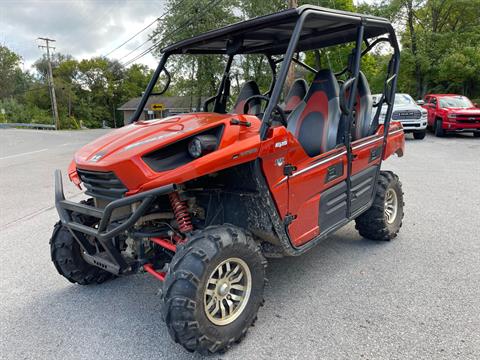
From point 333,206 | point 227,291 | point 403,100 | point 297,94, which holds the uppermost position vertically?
point 297,94

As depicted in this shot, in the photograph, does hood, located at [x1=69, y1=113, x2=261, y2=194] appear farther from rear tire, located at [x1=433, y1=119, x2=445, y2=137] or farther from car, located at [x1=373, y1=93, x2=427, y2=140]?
rear tire, located at [x1=433, y1=119, x2=445, y2=137]

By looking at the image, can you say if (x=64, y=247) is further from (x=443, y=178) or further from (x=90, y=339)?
(x=443, y=178)

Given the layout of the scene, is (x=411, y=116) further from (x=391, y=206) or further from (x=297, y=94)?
(x=391, y=206)

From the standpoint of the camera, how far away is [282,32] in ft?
12.0

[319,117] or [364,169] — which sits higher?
[319,117]

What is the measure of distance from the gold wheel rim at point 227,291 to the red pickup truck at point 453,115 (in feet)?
44.6

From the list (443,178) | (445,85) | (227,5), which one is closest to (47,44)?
(227,5)

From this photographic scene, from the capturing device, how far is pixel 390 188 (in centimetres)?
406

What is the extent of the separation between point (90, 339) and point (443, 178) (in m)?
6.84

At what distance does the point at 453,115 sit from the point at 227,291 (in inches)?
542

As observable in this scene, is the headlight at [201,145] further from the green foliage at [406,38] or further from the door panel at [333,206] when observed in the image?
the green foliage at [406,38]

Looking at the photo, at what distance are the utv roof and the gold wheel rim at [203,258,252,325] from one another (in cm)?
174

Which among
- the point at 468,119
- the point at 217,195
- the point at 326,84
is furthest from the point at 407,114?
the point at 217,195

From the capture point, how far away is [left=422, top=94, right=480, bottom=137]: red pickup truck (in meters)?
13.2
